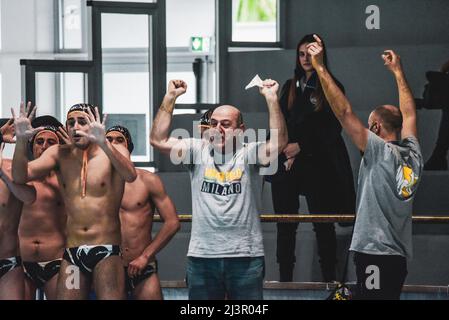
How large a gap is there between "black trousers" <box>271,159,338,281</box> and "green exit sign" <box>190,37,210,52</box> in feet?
5.61

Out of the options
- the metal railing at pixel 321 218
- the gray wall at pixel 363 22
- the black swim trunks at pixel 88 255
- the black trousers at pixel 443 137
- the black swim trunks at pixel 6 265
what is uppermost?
the gray wall at pixel 363 22

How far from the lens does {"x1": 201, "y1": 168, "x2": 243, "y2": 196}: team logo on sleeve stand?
5.06m

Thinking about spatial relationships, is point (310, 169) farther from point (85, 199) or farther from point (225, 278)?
point (85, 199)

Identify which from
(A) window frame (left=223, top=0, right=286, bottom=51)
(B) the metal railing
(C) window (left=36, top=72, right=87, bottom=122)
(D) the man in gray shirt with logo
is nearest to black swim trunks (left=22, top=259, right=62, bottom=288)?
(B) the metal railing

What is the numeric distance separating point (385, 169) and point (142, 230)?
149 cm

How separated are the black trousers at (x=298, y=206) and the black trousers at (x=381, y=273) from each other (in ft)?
3.72

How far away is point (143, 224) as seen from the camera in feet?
18.9

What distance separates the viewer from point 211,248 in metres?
4.99

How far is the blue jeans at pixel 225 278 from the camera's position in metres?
4.98

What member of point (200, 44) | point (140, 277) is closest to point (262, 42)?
point (200, 44)

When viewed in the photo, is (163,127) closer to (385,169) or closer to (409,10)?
(385,169)

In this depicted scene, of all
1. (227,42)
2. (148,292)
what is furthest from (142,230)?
(227,42)

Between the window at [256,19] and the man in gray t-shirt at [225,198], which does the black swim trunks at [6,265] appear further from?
the window at [256,19]

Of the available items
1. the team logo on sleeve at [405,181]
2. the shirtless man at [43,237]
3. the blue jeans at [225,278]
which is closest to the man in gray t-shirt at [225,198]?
the blue jeans at [225,278]
